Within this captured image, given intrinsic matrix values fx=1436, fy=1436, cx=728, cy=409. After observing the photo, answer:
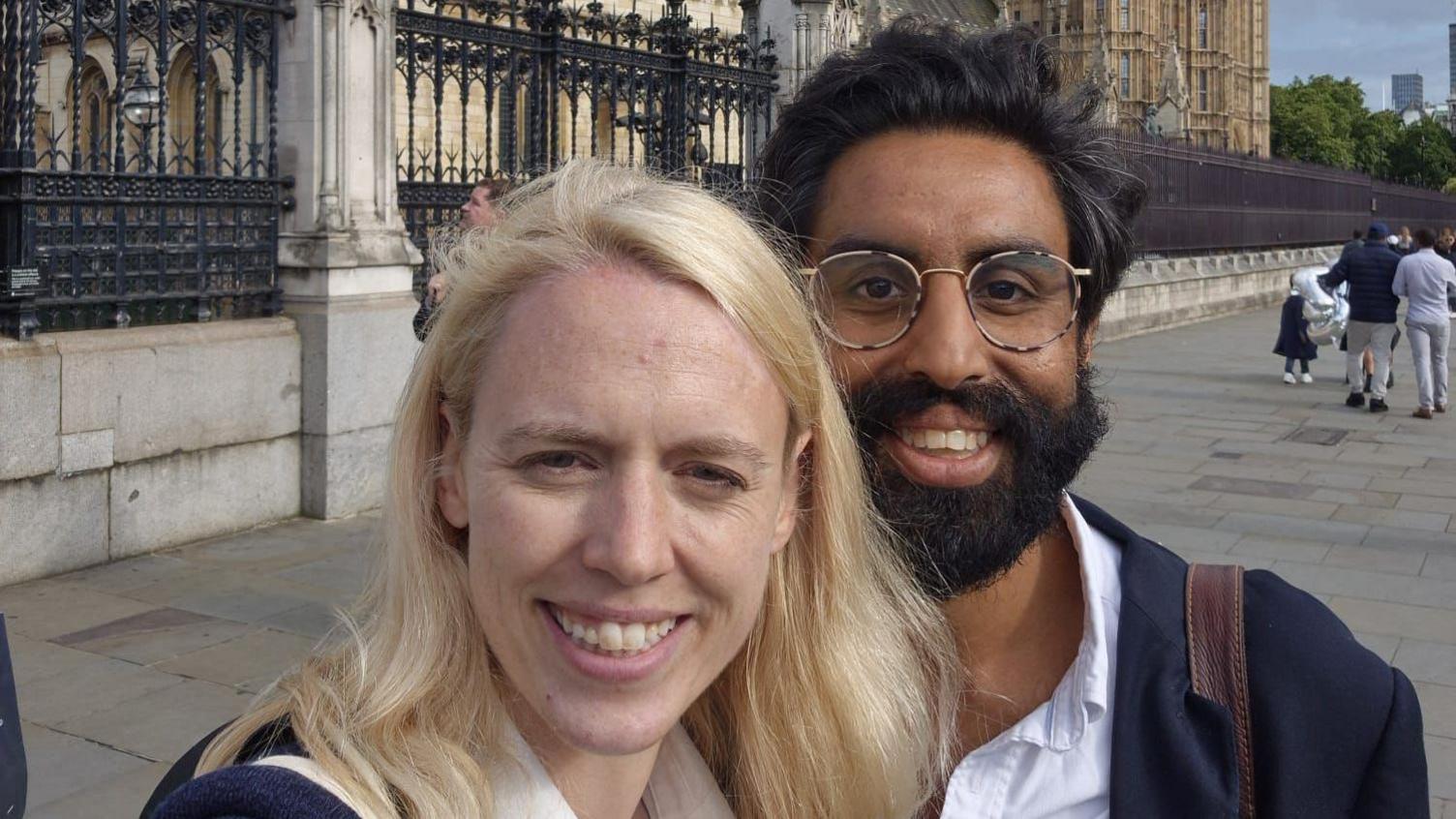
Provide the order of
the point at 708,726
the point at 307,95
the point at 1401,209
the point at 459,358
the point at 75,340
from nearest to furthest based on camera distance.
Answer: the point at 459,358, the point at 708,726, the point at 75,340, the point at 307,95, the point at 1401,209

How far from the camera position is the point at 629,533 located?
127 centimetres

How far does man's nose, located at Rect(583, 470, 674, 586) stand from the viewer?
1270 mm

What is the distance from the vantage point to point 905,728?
165 cm

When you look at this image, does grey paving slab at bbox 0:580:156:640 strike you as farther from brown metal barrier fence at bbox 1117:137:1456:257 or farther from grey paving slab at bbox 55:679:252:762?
brown metal barrier fence at bbox 1117:137:1456:257

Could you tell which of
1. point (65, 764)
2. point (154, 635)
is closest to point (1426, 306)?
point (154, 635)

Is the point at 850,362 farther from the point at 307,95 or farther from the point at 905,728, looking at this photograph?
the point at 307,95

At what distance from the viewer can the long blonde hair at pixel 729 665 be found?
A: 129 cm

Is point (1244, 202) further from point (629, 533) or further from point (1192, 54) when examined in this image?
point (1192, 54)

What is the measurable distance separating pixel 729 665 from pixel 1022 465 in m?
0.41

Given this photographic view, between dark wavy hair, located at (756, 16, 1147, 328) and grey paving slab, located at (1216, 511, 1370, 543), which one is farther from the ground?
dark wavy hair, located at (756, 16, 1147, 328)

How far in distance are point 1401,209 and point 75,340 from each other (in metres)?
49.7

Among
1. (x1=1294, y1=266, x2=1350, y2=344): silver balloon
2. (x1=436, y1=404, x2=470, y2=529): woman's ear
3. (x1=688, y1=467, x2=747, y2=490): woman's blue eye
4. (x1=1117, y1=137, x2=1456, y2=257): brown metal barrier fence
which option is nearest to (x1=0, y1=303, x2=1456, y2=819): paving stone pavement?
(x1=436, y1=404, x2=470, y2=529): woman's ear

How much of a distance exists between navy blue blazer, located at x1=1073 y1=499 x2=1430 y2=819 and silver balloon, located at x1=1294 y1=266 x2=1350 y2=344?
14.7 m

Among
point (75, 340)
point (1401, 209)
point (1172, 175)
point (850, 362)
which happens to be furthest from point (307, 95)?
point (1401, 209)
